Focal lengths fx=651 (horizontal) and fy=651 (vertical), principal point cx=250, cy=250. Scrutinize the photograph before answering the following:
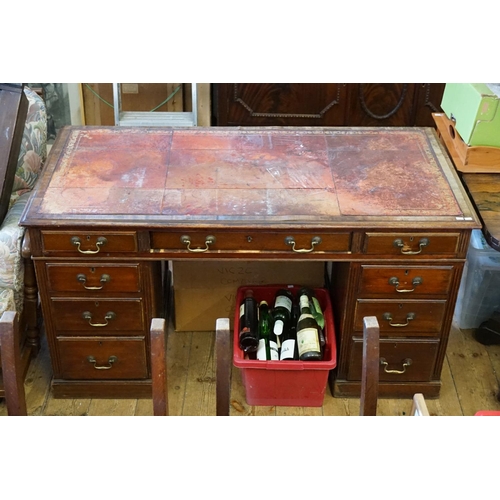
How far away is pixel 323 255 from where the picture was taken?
2105 millimetres

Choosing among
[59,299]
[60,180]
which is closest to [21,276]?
[59,299]

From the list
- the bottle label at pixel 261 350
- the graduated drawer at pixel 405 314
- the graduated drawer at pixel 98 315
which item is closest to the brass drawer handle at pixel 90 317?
the graduated drawer at pixel 98 315

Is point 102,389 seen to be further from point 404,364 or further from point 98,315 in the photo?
point 404,364

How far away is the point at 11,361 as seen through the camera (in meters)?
1.21

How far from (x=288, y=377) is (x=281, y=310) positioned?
0.87 ft

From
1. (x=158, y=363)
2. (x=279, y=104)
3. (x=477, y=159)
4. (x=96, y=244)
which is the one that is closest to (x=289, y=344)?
(x=96, y=244)

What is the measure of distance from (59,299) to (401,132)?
1417mm

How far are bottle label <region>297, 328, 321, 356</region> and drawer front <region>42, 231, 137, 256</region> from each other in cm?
68

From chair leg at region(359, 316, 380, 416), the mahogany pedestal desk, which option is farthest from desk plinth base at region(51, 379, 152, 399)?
chair leg at region(359, 316, 380, 416)

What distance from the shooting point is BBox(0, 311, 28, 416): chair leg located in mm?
1191

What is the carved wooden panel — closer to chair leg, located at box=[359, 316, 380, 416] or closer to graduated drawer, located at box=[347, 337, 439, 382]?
graduated drawer, located at box=[347, 337, 439, 382]

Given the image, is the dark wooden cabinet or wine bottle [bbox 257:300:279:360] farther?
the dark wooden cabinet
